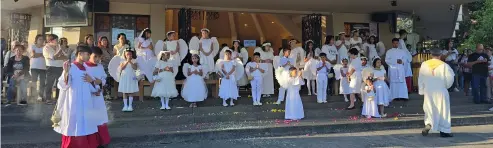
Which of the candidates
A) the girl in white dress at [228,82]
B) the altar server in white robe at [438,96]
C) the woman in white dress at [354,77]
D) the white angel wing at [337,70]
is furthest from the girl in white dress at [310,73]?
the altar server in white robe at [438,96]

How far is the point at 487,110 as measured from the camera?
1079 centimetres

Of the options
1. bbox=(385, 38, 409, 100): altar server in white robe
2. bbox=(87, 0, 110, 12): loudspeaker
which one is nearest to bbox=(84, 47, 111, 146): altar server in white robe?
bbox=(87, 0, 110, 12): loudspeaker

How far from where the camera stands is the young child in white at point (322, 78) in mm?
10672

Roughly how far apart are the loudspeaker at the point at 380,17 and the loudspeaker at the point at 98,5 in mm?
9115

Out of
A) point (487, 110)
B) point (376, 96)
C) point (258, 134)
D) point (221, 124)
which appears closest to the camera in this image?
point (258, 134)

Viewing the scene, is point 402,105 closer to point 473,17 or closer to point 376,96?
point 376,96

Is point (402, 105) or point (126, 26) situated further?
point (126, 26)

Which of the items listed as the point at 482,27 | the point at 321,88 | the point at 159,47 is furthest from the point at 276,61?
the point at 482,27

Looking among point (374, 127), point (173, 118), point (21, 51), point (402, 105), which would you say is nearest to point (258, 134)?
point (173, 118)

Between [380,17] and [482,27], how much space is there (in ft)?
24.1

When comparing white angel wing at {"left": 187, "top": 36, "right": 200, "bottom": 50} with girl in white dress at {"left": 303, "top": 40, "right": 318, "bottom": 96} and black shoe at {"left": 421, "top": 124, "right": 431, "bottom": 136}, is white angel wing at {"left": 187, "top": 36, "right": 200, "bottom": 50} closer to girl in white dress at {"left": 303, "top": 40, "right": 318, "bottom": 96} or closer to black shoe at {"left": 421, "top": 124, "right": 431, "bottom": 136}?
girl in white dress at {"left": 303, "top": 40, "right": 318, "bottom": 96}

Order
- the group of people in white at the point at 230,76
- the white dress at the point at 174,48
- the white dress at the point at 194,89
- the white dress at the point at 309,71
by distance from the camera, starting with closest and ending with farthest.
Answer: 1. the group of people in white at the point at 230,76
2. the white dress at the point at 194,89
3. the white dress at the point at 174,48
4. the white dress at the point at 309,71

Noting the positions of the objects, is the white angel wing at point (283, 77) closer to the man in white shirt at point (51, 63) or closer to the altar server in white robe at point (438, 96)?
the altar server in white robe at point (438, 96)

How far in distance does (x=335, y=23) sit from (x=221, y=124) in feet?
25.2
